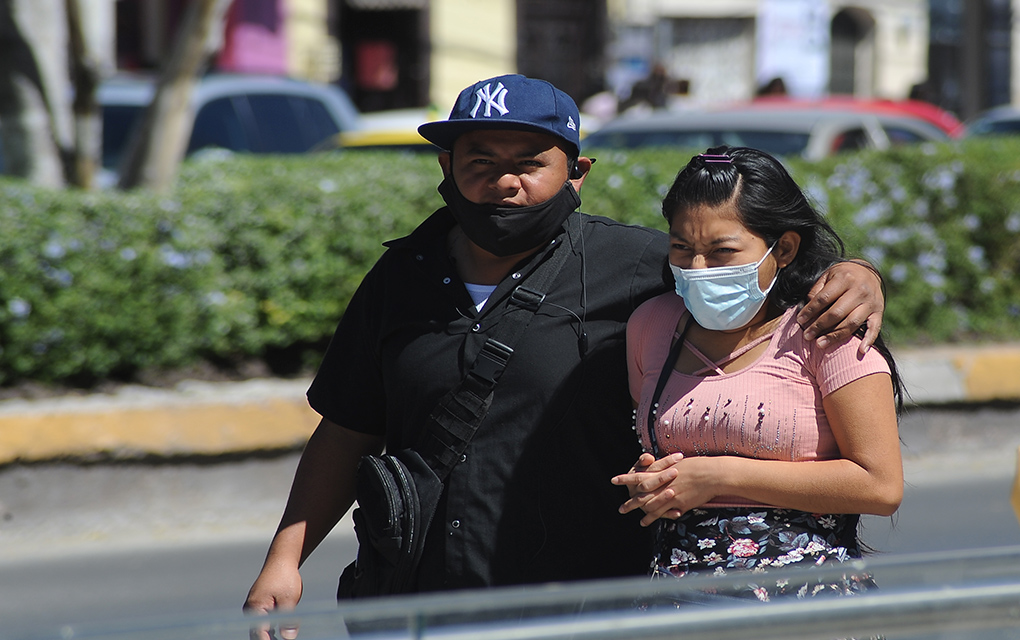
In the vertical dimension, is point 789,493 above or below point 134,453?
above

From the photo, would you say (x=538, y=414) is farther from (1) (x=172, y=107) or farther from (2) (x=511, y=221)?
(1) (x=172, y=107)

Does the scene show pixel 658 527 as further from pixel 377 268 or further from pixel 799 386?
pixel 377 268

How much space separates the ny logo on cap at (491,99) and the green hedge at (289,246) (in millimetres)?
3111

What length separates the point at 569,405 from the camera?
2.22 meters

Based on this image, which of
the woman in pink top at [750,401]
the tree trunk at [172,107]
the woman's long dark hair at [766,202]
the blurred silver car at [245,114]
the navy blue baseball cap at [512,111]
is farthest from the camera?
the blurred silver car at [245,114]

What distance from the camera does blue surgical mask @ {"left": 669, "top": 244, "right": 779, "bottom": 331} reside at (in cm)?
205

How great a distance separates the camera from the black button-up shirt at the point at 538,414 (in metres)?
2.22

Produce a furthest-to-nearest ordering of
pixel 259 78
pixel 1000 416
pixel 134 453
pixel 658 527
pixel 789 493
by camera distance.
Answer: pixel 259 78 < pixel 1000 416 < pixel 134 453 < pixel 658 527 < pixel 789 493

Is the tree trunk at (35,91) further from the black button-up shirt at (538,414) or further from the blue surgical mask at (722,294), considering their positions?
the blue surgical mask at (722,294)

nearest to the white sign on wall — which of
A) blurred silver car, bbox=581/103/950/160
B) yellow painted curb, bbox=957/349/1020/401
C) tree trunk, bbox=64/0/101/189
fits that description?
blurred silver car, bbox=581/103/950/160

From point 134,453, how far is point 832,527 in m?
3.69

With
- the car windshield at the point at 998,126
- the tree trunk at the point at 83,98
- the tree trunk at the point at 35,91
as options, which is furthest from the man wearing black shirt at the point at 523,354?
the car windshield at the point at 998,126

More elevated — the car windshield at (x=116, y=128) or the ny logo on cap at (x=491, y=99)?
the ny logo on cap at (x=491, y=99)

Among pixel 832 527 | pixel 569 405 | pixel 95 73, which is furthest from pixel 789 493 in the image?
pixel 95 73
